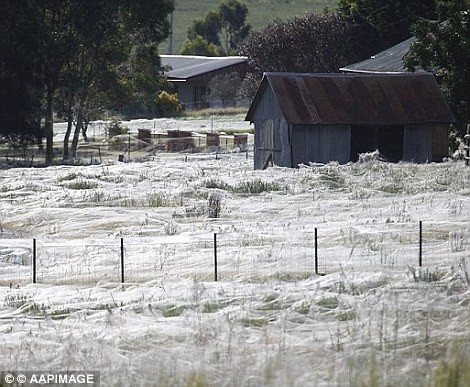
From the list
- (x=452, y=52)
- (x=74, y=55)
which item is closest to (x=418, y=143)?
(x=452, y=52)

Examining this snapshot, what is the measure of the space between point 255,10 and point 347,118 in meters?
117

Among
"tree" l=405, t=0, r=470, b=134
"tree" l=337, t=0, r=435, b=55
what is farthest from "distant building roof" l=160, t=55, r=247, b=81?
"tree" l=405, t=0, r=470, b=134

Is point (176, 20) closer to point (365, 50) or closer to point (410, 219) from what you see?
point (365, 50)

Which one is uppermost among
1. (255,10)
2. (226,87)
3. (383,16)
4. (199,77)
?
(255,10)

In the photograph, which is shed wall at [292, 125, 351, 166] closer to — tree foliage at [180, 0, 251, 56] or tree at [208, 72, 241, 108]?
tree at [208, 72, 241, 108]

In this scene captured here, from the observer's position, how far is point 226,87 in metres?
74.8

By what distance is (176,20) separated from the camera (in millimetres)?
147000

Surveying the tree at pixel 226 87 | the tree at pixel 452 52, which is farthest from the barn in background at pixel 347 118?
the tree at pixel 226 87

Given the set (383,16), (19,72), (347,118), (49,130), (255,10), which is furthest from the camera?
(255,10)

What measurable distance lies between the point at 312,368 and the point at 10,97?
36625mm

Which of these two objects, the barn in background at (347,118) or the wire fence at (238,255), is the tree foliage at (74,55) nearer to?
the barn in background at (347,118)

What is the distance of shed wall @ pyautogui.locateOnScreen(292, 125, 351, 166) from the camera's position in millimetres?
32656

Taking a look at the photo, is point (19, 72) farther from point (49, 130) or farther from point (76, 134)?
point (76, 134)

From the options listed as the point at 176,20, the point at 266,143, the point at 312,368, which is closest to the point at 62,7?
the point at 266,143
